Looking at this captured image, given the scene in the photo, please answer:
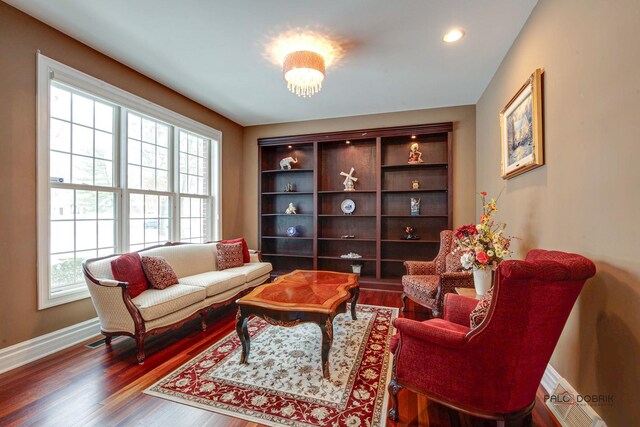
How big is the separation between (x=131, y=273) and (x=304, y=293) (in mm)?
1711

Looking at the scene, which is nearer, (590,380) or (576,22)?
(590,380)

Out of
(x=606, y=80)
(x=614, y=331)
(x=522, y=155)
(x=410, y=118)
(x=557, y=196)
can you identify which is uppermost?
(x=410, y=118)

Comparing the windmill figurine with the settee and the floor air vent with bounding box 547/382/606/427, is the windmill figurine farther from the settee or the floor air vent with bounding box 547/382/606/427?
the floor air vent with bounding box 547/382/606/427

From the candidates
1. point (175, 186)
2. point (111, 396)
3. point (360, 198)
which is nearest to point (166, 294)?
point (111, 396)

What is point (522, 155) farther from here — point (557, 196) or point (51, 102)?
point (51, 102)

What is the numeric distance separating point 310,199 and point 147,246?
2.74 meters

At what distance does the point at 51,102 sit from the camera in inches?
106

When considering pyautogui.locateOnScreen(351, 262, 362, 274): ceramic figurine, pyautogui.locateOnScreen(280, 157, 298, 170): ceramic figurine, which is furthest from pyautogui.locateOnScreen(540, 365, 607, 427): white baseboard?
pyautogui.locateOnScreen(280, 157, 298, 170): ceramic figurine

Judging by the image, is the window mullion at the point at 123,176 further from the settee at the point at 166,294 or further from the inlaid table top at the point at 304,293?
the inlaid table top at the point at 304,293

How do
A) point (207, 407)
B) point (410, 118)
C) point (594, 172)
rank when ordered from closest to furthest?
point (594, 172), point (207, 407), point (410, 118)

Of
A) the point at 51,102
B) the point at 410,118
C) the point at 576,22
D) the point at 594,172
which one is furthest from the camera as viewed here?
the point at 410,118

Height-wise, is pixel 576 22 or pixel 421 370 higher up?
pixel 576 22

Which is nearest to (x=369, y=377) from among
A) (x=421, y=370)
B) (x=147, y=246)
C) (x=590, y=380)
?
(x=421, y=370)

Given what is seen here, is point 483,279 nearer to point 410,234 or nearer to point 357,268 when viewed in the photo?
point 410,234
